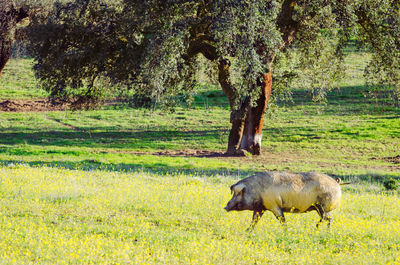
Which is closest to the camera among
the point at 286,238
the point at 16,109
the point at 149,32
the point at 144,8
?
the point at 286,238

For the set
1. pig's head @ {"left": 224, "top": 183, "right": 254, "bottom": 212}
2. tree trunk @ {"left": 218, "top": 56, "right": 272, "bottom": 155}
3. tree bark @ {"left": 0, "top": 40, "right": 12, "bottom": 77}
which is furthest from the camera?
tree bark @ {"left": 0, "top": 40, "right": 12, "bottom": 77}

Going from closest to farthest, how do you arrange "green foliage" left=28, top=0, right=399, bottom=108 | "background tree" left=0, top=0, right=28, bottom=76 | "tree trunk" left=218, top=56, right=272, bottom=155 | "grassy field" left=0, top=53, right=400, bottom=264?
1. "grassy field" left=0, top=53, right=400, bottom=264
2. "green foliage" left=28, top=0, right=399, bottom=108
3. "tree trunk" left=218, top=56, right=272, bottom=155
4. "background tree" left=0, top=0, right=28, bottom=76

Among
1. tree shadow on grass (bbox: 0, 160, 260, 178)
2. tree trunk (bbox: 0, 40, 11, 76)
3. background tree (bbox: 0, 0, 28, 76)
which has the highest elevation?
background tree (bbox: 0, 0, 28, 76)

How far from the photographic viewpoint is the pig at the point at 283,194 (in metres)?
9.77

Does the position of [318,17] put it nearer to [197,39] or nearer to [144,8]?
[197,39]

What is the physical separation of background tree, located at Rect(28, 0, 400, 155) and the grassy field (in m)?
3.50

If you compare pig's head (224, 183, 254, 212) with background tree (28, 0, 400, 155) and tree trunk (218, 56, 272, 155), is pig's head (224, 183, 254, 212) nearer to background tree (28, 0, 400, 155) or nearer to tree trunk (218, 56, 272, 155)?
background tree (28, 0, 400, 155)

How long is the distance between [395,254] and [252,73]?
1243 cm

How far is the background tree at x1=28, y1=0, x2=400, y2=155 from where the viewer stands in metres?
20.4

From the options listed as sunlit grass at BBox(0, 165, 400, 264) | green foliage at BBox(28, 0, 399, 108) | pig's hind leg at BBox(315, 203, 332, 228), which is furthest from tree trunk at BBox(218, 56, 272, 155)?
pig's hind leg at BBox(315, 203, 332, 228)

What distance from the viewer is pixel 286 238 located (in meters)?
9.79

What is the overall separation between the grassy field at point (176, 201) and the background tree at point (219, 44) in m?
3.50

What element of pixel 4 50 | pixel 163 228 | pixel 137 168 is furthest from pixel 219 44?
pixel 4 50

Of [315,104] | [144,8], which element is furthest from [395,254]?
[315,104]
